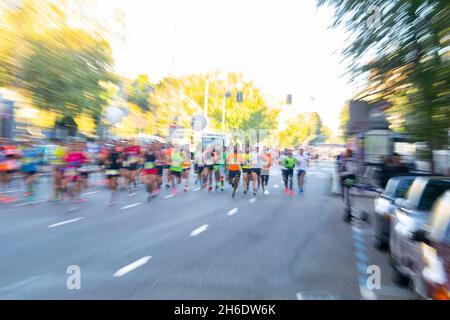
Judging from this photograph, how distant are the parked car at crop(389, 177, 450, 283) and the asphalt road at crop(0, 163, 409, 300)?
309 millimetres

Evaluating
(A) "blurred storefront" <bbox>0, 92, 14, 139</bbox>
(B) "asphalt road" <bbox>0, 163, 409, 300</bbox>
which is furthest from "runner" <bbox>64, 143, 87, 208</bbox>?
(A) "blurred storefront" <bbox>0, 92, 14, 139</bbox>

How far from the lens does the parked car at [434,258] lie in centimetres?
388

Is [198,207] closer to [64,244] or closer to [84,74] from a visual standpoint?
[64,244]

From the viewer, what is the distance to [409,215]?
232 inches

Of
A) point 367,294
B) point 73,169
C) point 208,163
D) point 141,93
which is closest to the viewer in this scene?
point 367,294

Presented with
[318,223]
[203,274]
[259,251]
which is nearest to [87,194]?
[318,223]

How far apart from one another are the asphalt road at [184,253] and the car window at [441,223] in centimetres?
122

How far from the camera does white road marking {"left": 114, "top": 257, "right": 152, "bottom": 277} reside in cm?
600

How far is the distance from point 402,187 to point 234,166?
9.89 meters

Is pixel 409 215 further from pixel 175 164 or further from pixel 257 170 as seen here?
pixel 175 164

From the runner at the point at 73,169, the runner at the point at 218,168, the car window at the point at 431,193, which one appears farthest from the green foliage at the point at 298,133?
the car window at the point at 431,193

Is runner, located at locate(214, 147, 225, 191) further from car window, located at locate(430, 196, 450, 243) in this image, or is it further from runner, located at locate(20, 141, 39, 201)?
car window, located at locate(430, 196, 450, 243)

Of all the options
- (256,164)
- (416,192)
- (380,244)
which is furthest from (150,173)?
(416,192)

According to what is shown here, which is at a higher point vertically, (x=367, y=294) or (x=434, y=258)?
(x=434, y=258)
